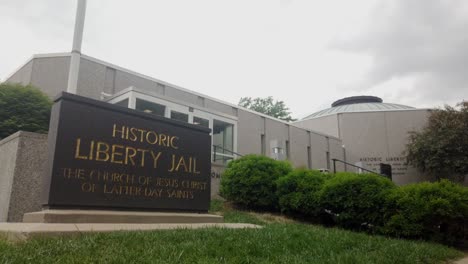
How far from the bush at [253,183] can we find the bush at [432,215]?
3268 millimetres

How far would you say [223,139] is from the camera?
15492mm

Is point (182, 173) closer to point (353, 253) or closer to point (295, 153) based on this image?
point (353, 253)

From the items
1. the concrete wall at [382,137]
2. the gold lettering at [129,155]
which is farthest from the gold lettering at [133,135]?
the concrete wall at [382,137]

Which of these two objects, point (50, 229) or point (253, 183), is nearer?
point (50, 229)

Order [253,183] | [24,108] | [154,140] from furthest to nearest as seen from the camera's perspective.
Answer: [24,108], [253,183], [154,140]

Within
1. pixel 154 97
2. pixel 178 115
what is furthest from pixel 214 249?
pixel 178 115

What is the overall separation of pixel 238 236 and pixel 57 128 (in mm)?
3231

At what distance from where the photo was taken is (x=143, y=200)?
20.8 feet

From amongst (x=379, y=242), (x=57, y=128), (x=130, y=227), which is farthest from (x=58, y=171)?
(x=379, y=242)

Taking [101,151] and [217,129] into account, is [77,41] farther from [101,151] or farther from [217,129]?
[217,129]

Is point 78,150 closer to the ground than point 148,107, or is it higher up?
closer to the ground

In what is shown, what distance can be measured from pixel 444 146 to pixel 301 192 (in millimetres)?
18263

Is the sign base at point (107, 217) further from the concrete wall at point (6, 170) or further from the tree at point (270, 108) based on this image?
the tree at point (270, 108)

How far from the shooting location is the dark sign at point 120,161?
5590 millimetres
